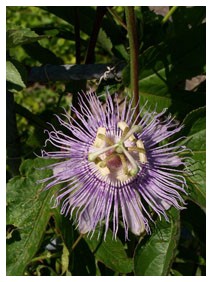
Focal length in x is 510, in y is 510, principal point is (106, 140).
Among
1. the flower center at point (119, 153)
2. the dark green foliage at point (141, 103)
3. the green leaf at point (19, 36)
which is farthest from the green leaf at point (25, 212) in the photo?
the green leaf at point (19, 36)

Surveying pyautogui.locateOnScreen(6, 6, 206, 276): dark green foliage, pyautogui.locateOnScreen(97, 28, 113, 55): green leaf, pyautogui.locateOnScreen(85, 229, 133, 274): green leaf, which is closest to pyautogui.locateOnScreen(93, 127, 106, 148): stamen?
pyautogui.locateOnScreen(6, 6, 206, 276): dark green foliage

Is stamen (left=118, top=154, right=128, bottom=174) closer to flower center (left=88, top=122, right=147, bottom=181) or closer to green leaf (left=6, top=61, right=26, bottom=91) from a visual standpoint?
flower center (left=88, top=122, right=147, bottom=181)

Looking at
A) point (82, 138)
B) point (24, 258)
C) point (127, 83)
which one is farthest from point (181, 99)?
point (24, 258)

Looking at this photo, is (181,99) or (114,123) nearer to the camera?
(114,123)

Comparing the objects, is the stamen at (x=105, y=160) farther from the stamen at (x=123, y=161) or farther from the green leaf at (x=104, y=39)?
the green leaf at (x=104, y=39)

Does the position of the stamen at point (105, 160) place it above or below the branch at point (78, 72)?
below

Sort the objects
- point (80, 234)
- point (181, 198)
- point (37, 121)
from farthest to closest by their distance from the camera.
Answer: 1. point (37, 121)
2. point (80, 234)
3. point (181, 198)

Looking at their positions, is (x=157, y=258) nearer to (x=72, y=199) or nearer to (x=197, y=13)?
(x=72, y=199)
